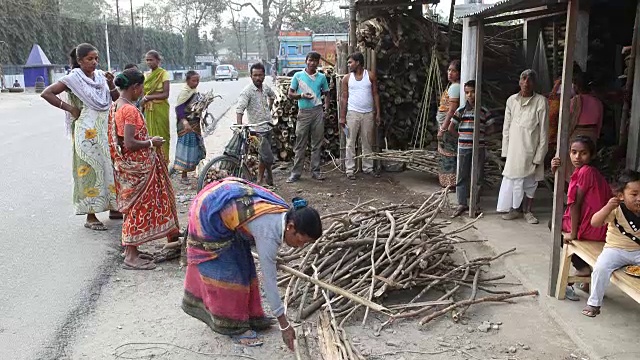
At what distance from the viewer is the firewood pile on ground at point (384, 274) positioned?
3926mm

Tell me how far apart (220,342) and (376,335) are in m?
1.01

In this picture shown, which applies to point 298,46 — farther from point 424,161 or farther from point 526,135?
point 526,135

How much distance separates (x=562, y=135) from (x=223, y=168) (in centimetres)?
402

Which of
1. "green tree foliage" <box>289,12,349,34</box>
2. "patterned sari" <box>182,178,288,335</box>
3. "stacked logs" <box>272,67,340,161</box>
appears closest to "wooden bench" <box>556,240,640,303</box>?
"patterned sari" <box>182,178,288,335</box>

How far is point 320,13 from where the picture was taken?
4181 centimetres

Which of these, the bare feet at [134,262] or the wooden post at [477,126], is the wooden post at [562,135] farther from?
the bare feet at [134,262]

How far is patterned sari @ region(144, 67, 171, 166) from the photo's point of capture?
751cm

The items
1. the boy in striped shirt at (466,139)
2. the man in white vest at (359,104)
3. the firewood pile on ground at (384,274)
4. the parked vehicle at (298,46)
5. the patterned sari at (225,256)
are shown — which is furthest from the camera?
the parked vehicle at (298,46)

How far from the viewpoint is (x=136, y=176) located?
4.85 m

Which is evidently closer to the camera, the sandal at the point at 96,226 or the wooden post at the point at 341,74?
the sandal at the point at 96,226

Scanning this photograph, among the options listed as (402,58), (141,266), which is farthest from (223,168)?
(402,58)

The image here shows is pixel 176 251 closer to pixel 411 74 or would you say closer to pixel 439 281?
pixel 439 281

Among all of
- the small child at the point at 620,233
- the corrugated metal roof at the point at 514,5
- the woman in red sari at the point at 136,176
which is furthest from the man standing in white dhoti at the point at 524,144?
the woman in red sari at the point at 136,176

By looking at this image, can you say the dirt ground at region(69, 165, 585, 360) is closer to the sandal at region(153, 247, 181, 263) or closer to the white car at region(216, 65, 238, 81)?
the sandal at region(153, 247, 181, 263)
